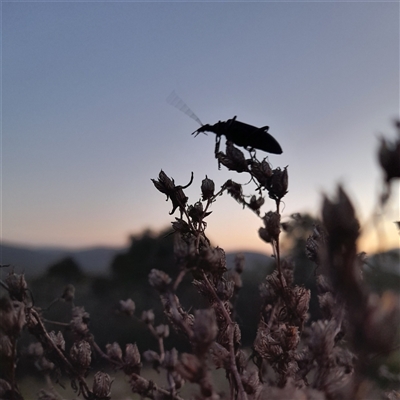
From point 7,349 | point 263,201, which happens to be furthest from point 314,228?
point 7,349

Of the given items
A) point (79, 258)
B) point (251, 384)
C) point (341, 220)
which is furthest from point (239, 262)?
point (79, 258)

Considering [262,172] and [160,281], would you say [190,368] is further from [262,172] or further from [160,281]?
[262,172]

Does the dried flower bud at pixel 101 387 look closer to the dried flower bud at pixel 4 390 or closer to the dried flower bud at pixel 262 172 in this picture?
the dried flower bud at pixel 4 390

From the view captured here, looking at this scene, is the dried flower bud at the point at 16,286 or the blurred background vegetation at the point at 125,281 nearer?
the dried flower bud at the point at 16,286

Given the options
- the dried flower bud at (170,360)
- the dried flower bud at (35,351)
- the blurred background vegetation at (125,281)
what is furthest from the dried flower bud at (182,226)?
the blurred background vegetation at (125,281)

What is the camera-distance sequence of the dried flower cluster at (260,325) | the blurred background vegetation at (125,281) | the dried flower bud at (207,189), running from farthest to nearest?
the blurred background vegetation at (125,281), the dried flower bud at (207,189), the dried flower cluster at (260,325)

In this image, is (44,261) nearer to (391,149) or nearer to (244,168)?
(244,168)
